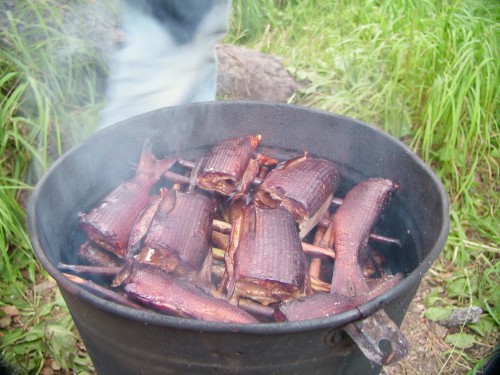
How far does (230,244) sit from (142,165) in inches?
24.7

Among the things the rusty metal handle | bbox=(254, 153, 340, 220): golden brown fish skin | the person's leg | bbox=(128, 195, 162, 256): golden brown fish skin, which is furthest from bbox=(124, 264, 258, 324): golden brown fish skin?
the person's leg

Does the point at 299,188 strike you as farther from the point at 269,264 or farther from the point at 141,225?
the point at 141,225

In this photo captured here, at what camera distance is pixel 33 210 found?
1710mm

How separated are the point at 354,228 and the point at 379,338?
0.66m

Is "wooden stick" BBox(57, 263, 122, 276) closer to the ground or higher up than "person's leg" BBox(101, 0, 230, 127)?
closer to the ground

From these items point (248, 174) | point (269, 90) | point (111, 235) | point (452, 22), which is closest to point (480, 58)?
point (452, 22)

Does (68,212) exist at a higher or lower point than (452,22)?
lower

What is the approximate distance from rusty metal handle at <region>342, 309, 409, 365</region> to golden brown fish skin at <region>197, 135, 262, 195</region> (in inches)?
33.7

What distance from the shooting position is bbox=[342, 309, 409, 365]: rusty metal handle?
Answer: 1351mm

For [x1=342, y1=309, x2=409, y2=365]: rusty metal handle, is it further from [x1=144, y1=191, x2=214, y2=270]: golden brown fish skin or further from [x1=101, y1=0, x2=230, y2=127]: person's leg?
[x1=101, y1=0, x2=230, y2=127]: person's leg

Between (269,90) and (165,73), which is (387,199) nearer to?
(165,73)

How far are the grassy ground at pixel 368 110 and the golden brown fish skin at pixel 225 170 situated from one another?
45.2 inches

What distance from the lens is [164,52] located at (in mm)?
2695

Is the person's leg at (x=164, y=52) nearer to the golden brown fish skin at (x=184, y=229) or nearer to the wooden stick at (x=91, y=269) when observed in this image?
the golden brown fish skin at (x=184, y=229)
